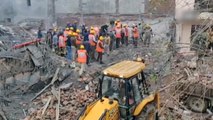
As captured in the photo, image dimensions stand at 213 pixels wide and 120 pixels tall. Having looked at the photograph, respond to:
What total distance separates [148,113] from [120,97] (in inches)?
46.9

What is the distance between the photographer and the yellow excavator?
873 centimetres

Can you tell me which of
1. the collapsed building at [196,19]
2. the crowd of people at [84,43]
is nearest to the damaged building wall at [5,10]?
the crowd of people at [84,43]

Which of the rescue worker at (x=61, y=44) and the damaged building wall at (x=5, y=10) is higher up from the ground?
the damaged building wall at (x=5, y=10)

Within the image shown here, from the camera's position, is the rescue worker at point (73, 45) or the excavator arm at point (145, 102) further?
the rescue worker at point (73, 45)

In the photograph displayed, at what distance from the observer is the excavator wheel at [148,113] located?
9.53 m

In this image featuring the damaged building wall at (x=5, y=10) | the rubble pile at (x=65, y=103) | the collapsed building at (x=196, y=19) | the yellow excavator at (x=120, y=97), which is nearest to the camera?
the collapsed building at (x=196, y=19)

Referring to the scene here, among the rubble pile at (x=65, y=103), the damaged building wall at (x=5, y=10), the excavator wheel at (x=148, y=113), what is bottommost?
the rubble pile at (x=65, y=103)

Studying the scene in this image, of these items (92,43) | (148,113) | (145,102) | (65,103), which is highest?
(92,43)

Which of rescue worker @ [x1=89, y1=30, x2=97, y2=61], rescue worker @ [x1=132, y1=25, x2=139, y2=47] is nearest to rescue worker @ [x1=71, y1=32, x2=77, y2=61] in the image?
rescue worker @ [x1=89, y1=30, x2=97, y2=61]

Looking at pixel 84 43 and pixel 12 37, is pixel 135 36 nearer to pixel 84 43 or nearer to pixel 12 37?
pixel 84 43

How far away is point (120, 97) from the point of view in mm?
9031

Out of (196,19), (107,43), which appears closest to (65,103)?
(107,43)

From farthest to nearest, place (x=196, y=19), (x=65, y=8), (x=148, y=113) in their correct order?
(x=65, y=8), (x=148, y=113), (x=196, y=19)

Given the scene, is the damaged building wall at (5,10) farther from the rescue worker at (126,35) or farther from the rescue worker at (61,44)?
the rescue worker at (61,44)
